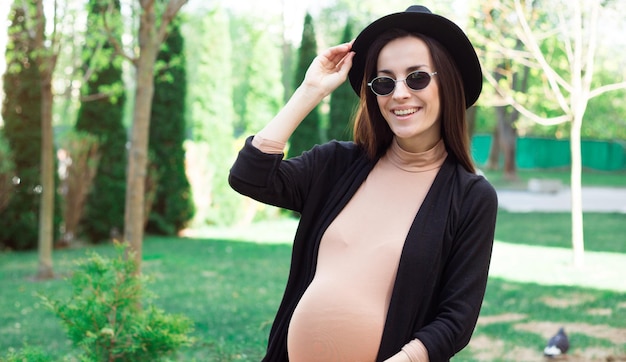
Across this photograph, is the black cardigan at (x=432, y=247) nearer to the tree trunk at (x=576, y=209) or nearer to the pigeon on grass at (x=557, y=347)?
the pigeon on grass at (x=557, y=347)

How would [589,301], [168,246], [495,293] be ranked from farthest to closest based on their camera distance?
[168,246]
[495,293]
[589,301]

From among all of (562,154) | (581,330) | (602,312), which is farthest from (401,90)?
(562,154)

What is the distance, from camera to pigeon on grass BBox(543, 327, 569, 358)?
5.11 m

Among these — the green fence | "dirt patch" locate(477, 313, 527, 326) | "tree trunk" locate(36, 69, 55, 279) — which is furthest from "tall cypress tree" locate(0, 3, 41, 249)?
the green fence

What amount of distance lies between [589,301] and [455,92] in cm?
579

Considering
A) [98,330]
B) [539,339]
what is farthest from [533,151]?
[98,330]

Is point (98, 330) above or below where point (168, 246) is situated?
above

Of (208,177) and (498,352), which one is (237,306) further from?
(208,177)

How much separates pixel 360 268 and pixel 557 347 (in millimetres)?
3834

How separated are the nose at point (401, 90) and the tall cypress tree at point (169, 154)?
11348 mm

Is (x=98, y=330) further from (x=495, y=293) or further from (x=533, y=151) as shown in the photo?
(x=533, y=151)

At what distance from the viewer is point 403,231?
1820 millimetres

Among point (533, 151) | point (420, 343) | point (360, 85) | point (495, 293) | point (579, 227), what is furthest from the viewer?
point (533, 151)

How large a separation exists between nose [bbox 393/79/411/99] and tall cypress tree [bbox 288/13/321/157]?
13.8 metres
